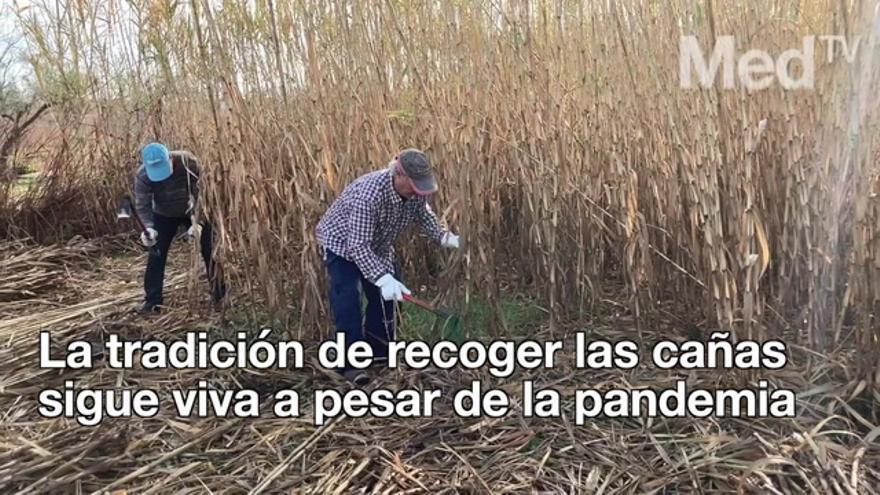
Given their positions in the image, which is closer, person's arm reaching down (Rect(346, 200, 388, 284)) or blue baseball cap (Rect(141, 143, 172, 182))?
person's arm reaching down (Rect(346, 200, 388, 284))

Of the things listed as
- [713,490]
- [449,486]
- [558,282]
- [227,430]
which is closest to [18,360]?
[227,430]

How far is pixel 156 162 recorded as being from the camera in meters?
3.13

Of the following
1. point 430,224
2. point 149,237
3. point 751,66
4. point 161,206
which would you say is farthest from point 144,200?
point 751,66

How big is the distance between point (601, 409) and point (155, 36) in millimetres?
2399

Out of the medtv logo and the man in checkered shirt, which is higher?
the medtv logo

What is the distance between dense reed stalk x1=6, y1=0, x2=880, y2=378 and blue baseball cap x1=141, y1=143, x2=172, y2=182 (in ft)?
0.81

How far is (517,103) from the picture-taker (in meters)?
2.38

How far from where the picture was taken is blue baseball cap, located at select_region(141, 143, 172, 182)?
10.3 ft

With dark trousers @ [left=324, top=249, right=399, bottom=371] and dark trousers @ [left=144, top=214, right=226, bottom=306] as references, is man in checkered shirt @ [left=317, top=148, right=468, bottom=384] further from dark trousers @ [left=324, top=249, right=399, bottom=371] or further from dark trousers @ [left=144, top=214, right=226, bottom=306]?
dark trousers @ [left=144, top=214, right=226, bottom=306]

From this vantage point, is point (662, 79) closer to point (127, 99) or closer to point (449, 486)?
point (449, 486)

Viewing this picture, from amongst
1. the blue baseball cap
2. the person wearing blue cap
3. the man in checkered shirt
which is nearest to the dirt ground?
the man in checkered shirt

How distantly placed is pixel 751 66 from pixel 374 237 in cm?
133

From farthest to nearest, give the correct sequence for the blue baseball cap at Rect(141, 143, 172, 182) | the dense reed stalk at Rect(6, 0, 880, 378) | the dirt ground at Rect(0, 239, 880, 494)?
the blue baseball cap at Rect(141, 143, 172, 182)
the dense reed stalk at Rect(6, 0, 880, 378)
the dirt ground at Rect(0, 239, 880, 494)

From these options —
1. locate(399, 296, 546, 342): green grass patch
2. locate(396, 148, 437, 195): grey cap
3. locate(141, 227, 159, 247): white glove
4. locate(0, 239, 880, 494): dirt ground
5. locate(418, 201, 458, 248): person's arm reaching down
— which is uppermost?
locate(396, 148, 437, 195): grey cap
